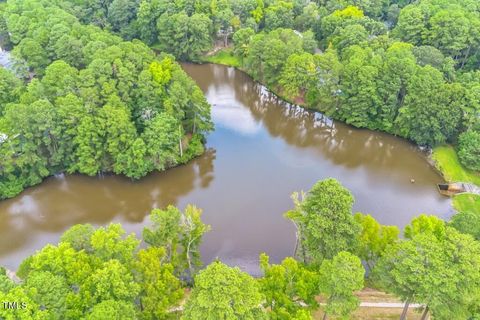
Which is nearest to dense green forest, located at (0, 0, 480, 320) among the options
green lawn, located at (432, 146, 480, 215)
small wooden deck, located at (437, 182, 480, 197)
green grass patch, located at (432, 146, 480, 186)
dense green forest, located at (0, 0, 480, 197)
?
dense green forest, located at (0, 0, 480, 197)

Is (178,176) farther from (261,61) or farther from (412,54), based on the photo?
(412,54)

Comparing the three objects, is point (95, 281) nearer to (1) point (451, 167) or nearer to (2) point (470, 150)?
(1) point (451, 167)

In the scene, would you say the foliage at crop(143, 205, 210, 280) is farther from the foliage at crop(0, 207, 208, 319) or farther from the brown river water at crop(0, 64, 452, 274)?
the brown river water at crop(0, 64, 452, 274)

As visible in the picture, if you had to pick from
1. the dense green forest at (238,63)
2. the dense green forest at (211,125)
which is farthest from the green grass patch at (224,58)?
the dense green forest at (238,63)

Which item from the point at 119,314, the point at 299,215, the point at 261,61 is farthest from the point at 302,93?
the point at 119,314

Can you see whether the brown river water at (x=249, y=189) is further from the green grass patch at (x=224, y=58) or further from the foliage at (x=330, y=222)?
the green grass patch at (x=224, y=58)

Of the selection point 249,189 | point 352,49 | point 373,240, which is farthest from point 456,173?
point 249,189
